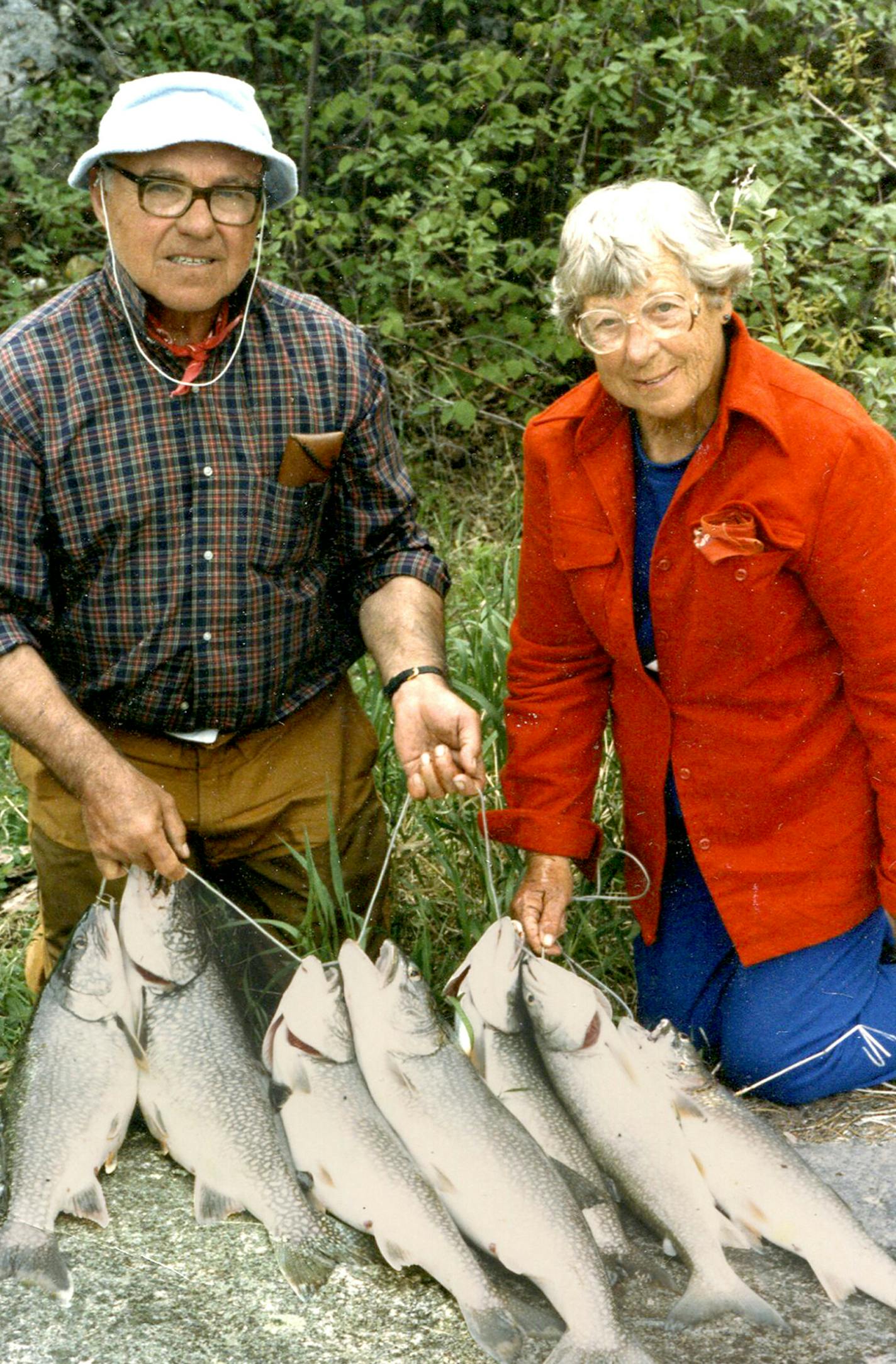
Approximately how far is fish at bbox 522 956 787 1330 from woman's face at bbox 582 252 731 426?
39.7 inches

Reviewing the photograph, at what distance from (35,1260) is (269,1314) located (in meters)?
0.36

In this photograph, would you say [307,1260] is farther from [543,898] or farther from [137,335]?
[137,335]

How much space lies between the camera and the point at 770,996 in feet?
9.46

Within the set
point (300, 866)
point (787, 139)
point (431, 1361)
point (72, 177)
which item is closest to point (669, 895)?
point (300, 866)

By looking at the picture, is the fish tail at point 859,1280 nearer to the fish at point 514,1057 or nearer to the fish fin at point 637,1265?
the fish fin at point 637,1265

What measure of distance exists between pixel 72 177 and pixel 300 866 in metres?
1.52

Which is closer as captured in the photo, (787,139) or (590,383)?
(590,383)

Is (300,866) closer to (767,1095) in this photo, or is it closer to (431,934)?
(431,934)

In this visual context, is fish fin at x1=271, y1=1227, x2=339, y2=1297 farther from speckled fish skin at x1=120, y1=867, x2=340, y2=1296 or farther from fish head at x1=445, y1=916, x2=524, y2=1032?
fish head at x1=445, y1=916, x2=524, y2=1032

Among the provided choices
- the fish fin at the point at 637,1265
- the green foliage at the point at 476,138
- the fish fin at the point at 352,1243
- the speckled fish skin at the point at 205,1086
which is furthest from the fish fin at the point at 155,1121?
the green foliage at the point at 476,138

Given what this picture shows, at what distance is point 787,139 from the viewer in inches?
199

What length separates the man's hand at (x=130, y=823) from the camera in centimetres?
243

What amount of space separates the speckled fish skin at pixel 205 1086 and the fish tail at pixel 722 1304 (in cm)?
51

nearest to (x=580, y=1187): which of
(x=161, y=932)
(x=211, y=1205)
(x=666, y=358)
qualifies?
(x=211, y=1205)
